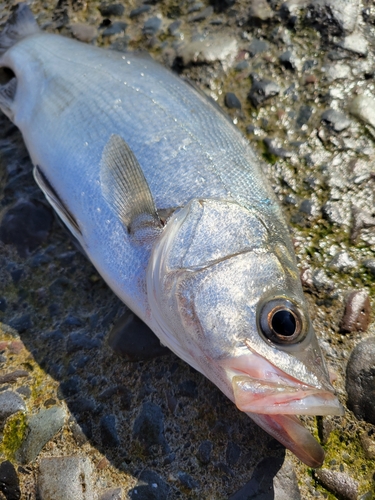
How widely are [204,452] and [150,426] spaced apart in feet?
0.98

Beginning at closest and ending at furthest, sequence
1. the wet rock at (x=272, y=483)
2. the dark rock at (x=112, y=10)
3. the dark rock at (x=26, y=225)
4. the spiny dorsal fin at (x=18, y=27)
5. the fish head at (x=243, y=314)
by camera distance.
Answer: the fish head at (x=243, y=314), the wet rock at (x=272, y=483), the dark rock at (x=26, y=225), the spiny dorsal fin at (x=18, y=27), the dark rock at (x=112, y=10)

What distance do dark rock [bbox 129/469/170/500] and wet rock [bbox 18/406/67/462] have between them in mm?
491

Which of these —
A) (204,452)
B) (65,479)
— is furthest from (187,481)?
(65,479)

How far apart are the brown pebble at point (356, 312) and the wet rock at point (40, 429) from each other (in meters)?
1.59

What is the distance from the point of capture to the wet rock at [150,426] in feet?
8.04

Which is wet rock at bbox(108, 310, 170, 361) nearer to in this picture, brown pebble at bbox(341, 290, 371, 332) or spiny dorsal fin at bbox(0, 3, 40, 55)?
brown pebble at bbox(341, 290, 371, 332)

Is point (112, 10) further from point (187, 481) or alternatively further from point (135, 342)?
point (187, 481)

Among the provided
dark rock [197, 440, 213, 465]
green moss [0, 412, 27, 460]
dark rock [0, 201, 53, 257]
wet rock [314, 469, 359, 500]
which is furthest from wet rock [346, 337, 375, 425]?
dark rock [0, 201, 53, 257]

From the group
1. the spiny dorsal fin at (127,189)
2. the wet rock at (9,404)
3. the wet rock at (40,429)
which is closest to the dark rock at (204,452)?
the wet rock at (40,429)

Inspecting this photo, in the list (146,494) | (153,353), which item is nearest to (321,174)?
(153,353)

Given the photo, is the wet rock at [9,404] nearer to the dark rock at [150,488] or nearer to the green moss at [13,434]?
the green moss at [13,434]

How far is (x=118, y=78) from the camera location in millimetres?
2947

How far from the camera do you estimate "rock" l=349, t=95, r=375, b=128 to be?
11.0 feet

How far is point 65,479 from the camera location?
2352 mm
